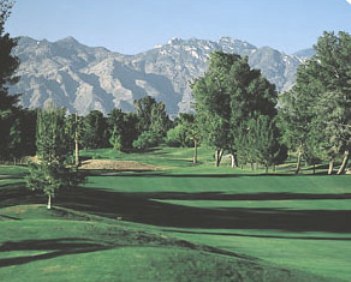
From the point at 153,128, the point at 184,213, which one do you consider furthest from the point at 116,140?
the point at 184,213

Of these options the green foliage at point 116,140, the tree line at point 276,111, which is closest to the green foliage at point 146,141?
the green foliage at point 116,140

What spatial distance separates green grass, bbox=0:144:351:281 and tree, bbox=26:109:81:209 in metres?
1.64

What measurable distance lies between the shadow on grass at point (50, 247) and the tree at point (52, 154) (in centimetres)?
1364

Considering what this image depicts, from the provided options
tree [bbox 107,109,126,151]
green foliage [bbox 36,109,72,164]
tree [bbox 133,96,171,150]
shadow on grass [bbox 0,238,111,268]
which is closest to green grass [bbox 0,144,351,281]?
shadow on grass [bbox 0,238,111,268]

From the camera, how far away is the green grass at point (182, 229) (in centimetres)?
1733

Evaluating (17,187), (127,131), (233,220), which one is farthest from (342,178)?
(127,131)

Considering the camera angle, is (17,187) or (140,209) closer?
(140,209)

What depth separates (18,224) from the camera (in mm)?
23562

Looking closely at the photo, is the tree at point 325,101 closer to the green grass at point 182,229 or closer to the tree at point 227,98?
the tree at point 227,98

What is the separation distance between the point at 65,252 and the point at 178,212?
25.8 meters

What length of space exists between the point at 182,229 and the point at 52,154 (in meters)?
8.86

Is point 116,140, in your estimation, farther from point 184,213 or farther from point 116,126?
point 184,213

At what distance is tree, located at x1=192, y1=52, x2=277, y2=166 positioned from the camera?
81562 millimetres

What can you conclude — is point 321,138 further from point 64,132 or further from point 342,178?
point 64,132
